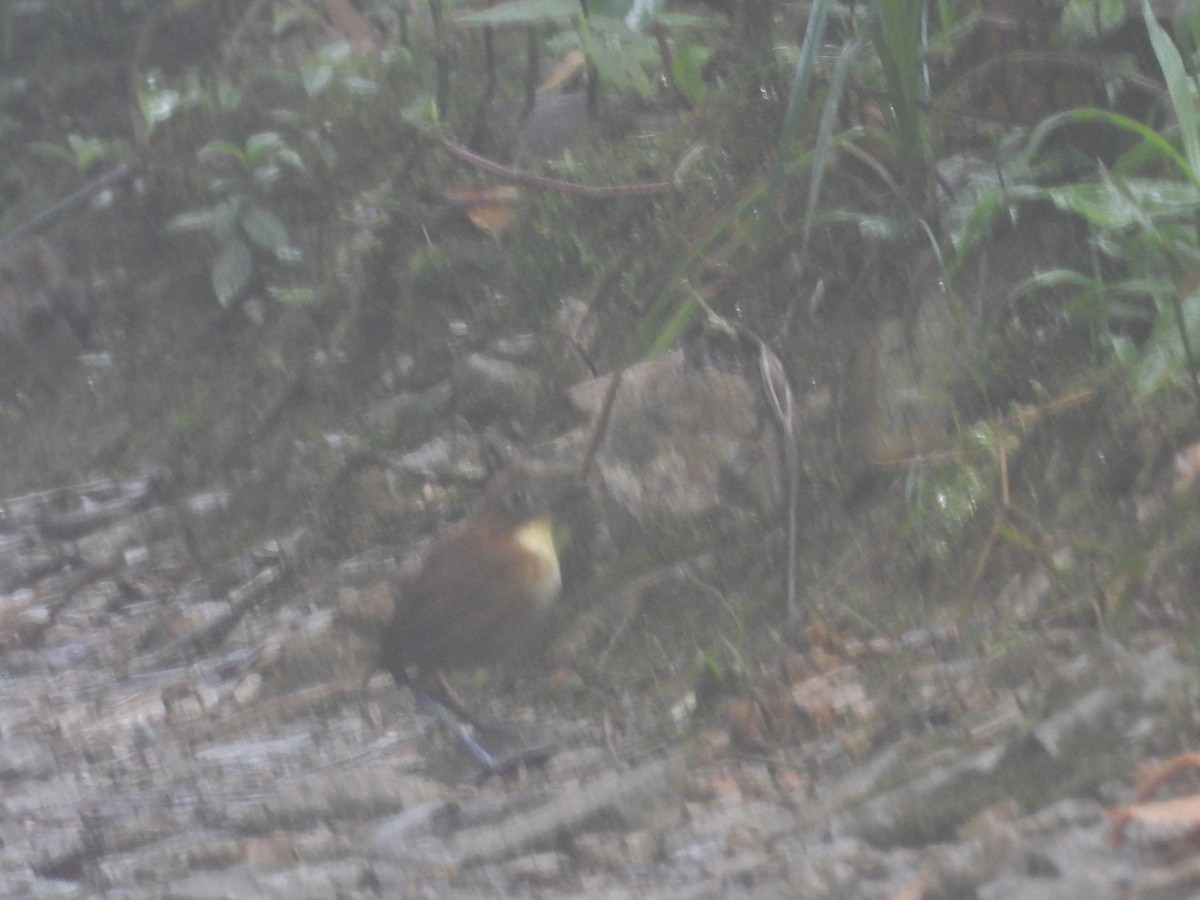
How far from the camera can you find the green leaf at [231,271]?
5070mm

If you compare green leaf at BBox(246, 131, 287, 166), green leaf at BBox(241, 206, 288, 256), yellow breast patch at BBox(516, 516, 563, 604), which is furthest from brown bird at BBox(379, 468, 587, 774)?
green leaf at BBox(246, 131, 287, 166)

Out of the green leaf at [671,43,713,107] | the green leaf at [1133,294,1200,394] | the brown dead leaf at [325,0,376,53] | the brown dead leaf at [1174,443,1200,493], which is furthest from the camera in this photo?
the brown dead leaf at [325,0,376,53]

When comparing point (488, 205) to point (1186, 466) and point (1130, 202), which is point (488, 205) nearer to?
point (1130, 202)

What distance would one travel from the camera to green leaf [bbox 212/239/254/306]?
5.07 m

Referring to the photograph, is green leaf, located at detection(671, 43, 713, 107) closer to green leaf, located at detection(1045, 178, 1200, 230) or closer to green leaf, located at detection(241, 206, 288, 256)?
green leaf, located at detection(1045, 178, 1200, 230)

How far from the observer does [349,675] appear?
343cm

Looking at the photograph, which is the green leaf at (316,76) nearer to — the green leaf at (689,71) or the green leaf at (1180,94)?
the green leaf at (689,71)

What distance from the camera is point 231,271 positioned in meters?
5.10

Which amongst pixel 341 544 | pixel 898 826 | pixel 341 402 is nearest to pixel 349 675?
pixel 341 544

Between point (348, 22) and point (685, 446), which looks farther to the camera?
point (348, 22)

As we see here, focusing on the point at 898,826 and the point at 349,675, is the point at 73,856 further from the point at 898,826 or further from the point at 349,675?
the point at 898,826

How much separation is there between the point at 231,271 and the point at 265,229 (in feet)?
0.65

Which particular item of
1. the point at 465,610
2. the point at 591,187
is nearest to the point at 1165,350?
the point at 465,610

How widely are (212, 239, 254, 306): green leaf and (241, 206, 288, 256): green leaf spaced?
72 millimetres
